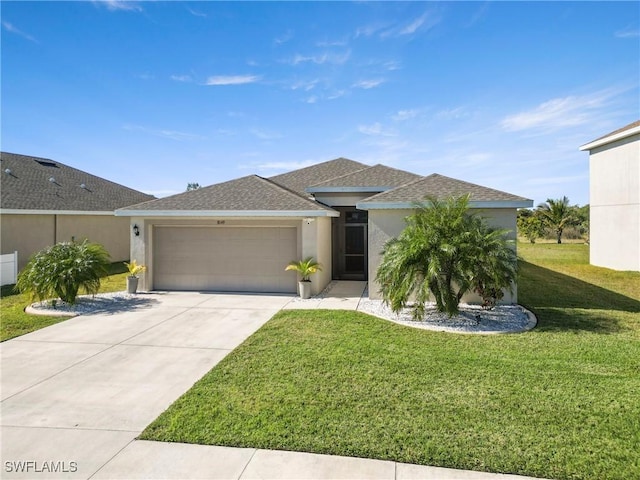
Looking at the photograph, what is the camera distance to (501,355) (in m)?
6.66

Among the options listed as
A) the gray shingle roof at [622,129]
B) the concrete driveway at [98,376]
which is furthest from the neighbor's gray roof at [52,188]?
the gray shingle roof at [622,129]

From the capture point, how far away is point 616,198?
1912 cm

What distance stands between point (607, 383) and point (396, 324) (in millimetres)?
4236

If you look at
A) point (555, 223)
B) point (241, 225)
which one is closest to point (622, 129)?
point (555, 223)

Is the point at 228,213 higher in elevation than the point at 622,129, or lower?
lower

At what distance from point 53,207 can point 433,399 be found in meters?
20.1

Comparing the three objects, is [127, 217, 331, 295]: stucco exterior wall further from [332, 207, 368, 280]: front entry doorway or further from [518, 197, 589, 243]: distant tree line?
[518, 197, 589, 243]: distant tree line

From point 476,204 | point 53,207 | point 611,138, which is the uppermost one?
point 611,138

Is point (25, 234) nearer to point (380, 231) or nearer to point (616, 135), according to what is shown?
point (380, 231)

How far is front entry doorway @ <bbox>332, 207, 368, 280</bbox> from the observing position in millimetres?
15742

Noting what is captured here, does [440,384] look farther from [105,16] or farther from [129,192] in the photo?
[129,192]

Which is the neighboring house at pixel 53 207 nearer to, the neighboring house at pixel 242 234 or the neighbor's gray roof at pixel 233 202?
the neighboring house at pixel 242 234

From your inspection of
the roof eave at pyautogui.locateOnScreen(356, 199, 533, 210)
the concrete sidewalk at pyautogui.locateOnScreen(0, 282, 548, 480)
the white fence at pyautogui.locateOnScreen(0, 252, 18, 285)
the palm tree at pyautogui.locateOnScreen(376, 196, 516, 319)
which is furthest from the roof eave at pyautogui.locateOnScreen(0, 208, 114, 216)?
the palm tree at pyautogui.locateOnScreen(376, 196, 516, 319)

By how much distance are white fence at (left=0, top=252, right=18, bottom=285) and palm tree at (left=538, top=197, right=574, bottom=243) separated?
129 feet
